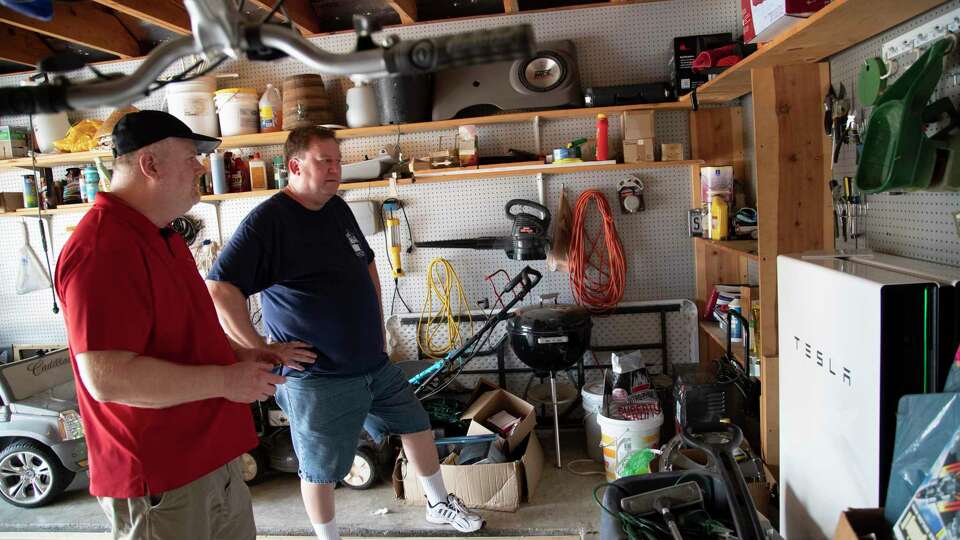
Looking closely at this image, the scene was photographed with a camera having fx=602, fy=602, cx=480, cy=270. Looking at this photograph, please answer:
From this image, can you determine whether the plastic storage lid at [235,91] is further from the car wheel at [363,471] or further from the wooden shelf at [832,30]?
the wooden shelf at [832,30]

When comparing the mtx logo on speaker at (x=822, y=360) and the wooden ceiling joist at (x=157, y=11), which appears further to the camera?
the wooden ceiling joist at (x=157, y=11)

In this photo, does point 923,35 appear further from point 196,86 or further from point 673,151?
point 196,86

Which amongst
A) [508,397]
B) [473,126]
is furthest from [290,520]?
[473,126]

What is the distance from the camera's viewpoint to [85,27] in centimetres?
308

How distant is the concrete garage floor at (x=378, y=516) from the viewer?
2648 mm

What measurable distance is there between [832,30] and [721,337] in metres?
1.67

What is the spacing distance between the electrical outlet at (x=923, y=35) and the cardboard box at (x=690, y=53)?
1435mm

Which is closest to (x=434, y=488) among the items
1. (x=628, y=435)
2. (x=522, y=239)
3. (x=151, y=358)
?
(x=628, y=435)

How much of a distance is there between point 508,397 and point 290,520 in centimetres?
124

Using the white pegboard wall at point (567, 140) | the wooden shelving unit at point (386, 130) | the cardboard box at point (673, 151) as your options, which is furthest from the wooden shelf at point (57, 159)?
the cardboard box at point (673, 151)

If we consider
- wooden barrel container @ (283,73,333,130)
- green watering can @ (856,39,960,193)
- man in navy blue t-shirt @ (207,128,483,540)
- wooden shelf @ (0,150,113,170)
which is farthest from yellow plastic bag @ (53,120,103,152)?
green watering can @ (856,39,960,193)

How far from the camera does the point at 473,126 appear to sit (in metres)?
3.35

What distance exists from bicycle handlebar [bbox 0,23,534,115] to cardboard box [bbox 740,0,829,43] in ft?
4.16

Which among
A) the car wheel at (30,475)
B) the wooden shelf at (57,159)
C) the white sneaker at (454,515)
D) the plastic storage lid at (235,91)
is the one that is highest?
the plastic storage lid at (235,91)
